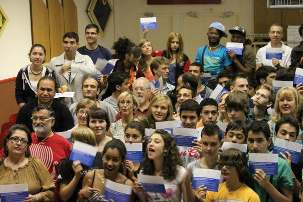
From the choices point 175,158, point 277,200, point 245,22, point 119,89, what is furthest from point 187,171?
point 245,22

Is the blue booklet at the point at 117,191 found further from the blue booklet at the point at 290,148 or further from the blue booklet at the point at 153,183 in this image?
the blue booklet at the point at 290,148

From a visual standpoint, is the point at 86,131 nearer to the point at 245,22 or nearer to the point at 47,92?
the point at 47,92

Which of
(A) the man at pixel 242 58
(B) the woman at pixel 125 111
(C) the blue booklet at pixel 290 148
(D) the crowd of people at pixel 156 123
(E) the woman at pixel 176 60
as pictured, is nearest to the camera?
(D) the crowd of people at pixel 156 123

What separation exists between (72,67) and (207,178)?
3191 millimetres

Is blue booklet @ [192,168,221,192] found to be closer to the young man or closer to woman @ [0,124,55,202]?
the young man

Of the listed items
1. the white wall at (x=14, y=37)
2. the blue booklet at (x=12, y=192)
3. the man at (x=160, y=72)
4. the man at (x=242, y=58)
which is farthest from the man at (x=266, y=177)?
the white wall at (x=14, y=37)

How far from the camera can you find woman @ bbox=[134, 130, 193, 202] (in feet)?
13.6

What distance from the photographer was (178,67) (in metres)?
8.18

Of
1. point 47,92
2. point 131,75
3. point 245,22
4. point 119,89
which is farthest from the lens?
point 245,22

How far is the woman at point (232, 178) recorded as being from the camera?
4.14 metres

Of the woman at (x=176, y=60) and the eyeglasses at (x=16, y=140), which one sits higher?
the woman at (x=176, y=60)

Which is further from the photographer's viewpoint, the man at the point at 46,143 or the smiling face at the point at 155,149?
the man at the point at 46,143

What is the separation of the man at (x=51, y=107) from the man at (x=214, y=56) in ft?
8.81

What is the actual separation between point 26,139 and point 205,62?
4.04 m
